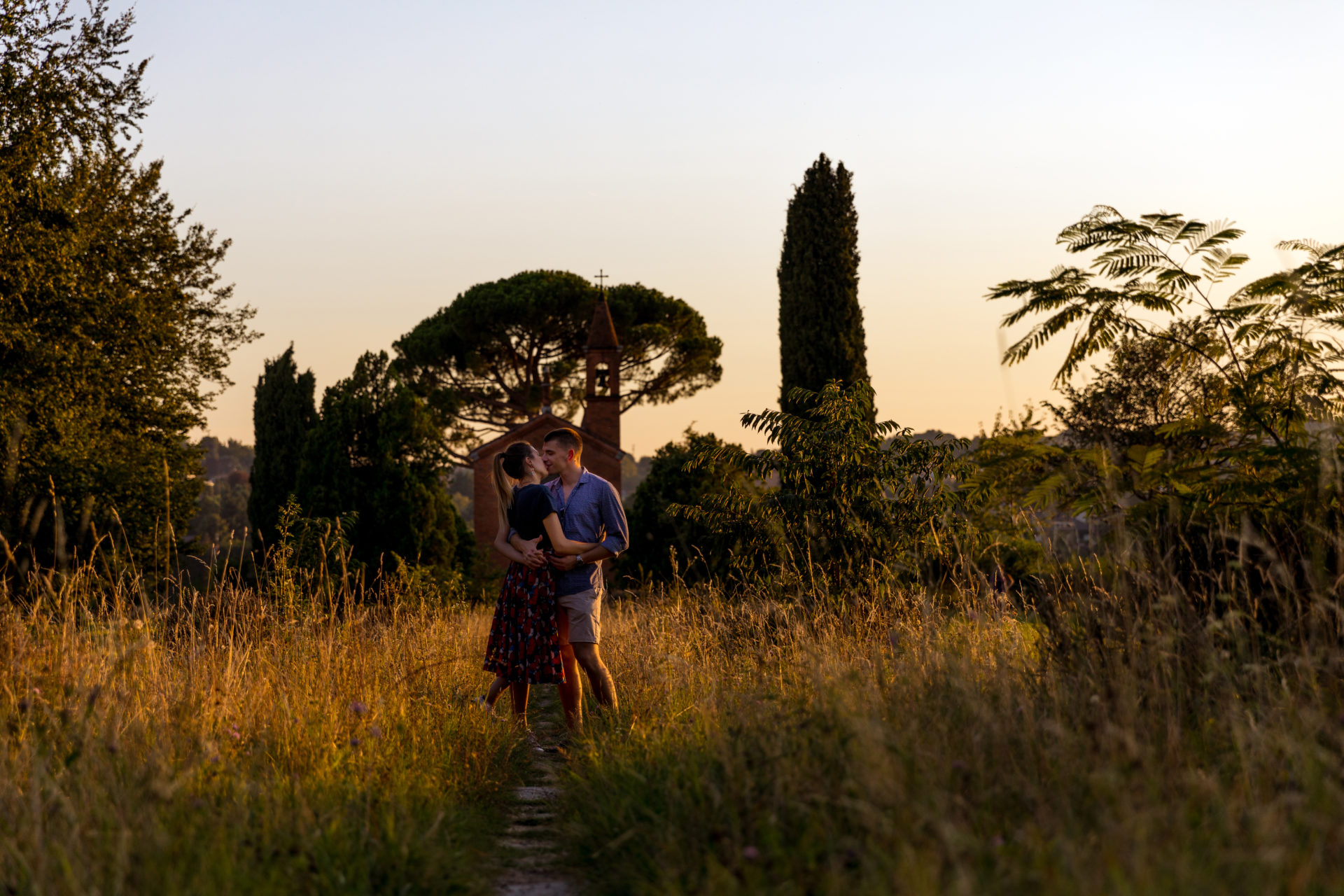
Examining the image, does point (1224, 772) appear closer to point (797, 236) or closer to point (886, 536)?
point (886, 536)

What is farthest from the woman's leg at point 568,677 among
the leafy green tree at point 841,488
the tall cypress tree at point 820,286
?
the tall cypress tree at point 820,286

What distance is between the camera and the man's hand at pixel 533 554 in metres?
5.57

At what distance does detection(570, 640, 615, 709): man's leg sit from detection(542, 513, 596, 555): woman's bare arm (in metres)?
0.52

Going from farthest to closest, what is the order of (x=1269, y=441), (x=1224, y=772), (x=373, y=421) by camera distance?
(x=373, y=421)
(x=1269, y=441)
(x=1224, y=772)

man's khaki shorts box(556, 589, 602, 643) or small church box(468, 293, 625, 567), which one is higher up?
small church box(468, 293, 625, 567)

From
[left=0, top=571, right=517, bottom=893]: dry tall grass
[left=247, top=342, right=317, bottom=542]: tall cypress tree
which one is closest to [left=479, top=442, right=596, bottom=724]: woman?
[left=0, top=571, right=517, bottom=893]: dry tall grass

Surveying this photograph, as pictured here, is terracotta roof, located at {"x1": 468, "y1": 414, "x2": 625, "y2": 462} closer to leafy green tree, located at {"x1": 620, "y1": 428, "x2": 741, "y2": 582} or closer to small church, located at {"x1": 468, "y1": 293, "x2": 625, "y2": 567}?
small church, located at {"x1": 468, "y1": 293, "x2": 625, "y2": 567}

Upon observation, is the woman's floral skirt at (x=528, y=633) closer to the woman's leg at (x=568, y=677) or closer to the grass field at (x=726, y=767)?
the woman's leg at (x=568, y=677)

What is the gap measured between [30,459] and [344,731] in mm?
13279

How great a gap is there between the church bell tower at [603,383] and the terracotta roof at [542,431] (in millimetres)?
329

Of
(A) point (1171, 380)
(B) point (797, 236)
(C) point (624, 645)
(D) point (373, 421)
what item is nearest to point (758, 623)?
(C) point (624, 645)

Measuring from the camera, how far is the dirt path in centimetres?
350

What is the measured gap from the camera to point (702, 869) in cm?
303

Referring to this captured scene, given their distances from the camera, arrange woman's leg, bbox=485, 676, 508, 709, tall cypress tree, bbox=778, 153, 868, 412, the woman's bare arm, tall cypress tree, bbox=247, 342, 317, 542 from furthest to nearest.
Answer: tall cypress tree, bbox=247, 342, 317, 542 < tall cypress tree, bbox=778, 153, 868, 412 < woman's leg, bbox=485, 676, 508, 709 < the woman's bare arm
